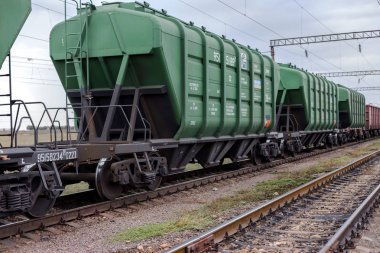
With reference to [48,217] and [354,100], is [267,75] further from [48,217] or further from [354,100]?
[354,100]

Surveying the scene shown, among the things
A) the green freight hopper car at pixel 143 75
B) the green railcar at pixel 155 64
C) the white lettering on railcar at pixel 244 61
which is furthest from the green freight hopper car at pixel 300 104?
the green freight hopper car at pixel 143 75

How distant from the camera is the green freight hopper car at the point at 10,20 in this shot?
20.5ft

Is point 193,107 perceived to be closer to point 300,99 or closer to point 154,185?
point 154,185

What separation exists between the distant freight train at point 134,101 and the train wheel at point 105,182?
0.02m

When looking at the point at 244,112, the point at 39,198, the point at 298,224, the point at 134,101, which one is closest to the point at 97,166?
the point at 39,198

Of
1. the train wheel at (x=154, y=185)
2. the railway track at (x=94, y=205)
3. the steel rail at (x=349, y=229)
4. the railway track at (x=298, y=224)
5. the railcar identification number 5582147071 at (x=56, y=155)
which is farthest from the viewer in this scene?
the train wheel at (x=154, y=185)

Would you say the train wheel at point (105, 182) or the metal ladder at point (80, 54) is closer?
the train wheel at point (105, 182)

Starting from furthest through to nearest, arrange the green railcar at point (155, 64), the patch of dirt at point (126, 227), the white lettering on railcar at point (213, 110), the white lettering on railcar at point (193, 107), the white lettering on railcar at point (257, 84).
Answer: the white lettering on railcar at point (257, 84) < the white lettering on railcar at point (213, 110) < the white lettering on railcar at point (193, 107) < the green railcar at point (155, 64) < the patch of dirt at point (126, 227)

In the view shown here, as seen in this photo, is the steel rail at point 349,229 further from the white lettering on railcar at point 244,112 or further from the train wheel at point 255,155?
the train wheel at point 255,155

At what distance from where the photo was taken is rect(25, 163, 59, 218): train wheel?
6.93 m

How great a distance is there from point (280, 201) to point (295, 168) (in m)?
7.91

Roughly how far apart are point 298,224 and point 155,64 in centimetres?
455

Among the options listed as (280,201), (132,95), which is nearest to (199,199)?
(280,201)

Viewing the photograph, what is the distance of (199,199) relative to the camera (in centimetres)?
995
